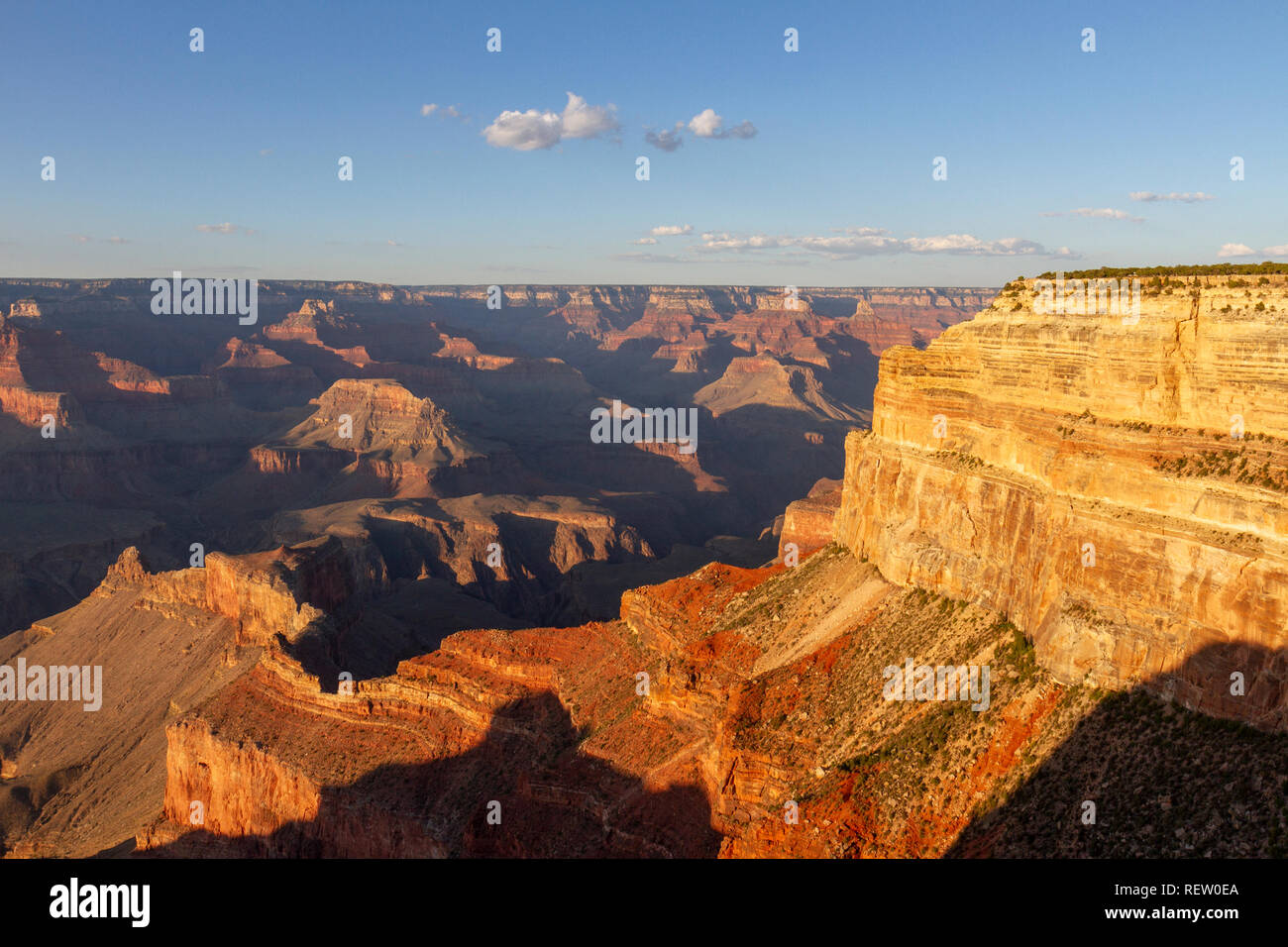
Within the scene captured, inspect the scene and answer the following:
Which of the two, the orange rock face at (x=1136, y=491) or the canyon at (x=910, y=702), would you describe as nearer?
the orange rock face at (x=1136, y=491)

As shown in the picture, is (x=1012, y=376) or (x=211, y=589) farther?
(x=211, y=589)

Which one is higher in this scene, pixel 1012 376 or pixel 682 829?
pixel 1012 376

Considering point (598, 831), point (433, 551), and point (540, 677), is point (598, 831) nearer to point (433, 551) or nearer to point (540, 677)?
point (540, 677)

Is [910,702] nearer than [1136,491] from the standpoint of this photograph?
No

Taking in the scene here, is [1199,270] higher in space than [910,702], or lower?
higher

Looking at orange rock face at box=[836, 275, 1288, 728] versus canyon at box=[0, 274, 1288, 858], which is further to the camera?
canyon at box=[0, 274, 1288, 858]

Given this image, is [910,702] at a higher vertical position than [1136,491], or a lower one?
lower

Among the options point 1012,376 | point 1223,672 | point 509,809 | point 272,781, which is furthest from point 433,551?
point 1223,672

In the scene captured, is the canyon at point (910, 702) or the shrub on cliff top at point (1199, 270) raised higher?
the shrub on cliff top at point (1199, 270)

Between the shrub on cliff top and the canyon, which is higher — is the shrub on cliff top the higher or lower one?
the higher one
